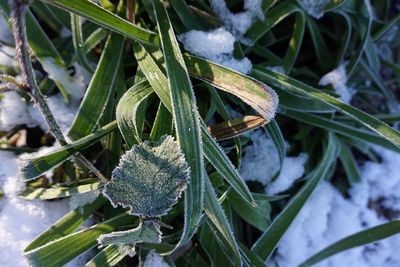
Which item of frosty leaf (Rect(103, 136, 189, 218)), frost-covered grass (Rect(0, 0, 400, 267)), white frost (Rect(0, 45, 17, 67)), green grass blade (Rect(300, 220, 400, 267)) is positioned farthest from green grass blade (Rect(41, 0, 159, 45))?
green grass blade (Rect(300, 220, 400, 267))

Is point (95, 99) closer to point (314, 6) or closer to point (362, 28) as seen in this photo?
point (314, 6)

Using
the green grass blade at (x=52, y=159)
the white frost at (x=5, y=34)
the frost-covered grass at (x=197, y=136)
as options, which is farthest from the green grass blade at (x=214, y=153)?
the white frost at (x=5, y=34)

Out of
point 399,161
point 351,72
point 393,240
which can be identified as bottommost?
point 393,240

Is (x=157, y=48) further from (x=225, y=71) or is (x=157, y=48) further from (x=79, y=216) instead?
(x=79, y=216)

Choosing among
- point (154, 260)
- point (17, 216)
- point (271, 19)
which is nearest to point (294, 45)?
point (271, 19)

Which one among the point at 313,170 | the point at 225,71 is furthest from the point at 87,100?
the point at 313,170

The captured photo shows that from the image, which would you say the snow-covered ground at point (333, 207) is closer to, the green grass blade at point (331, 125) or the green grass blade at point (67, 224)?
the green grass blade at point (331, 125)
